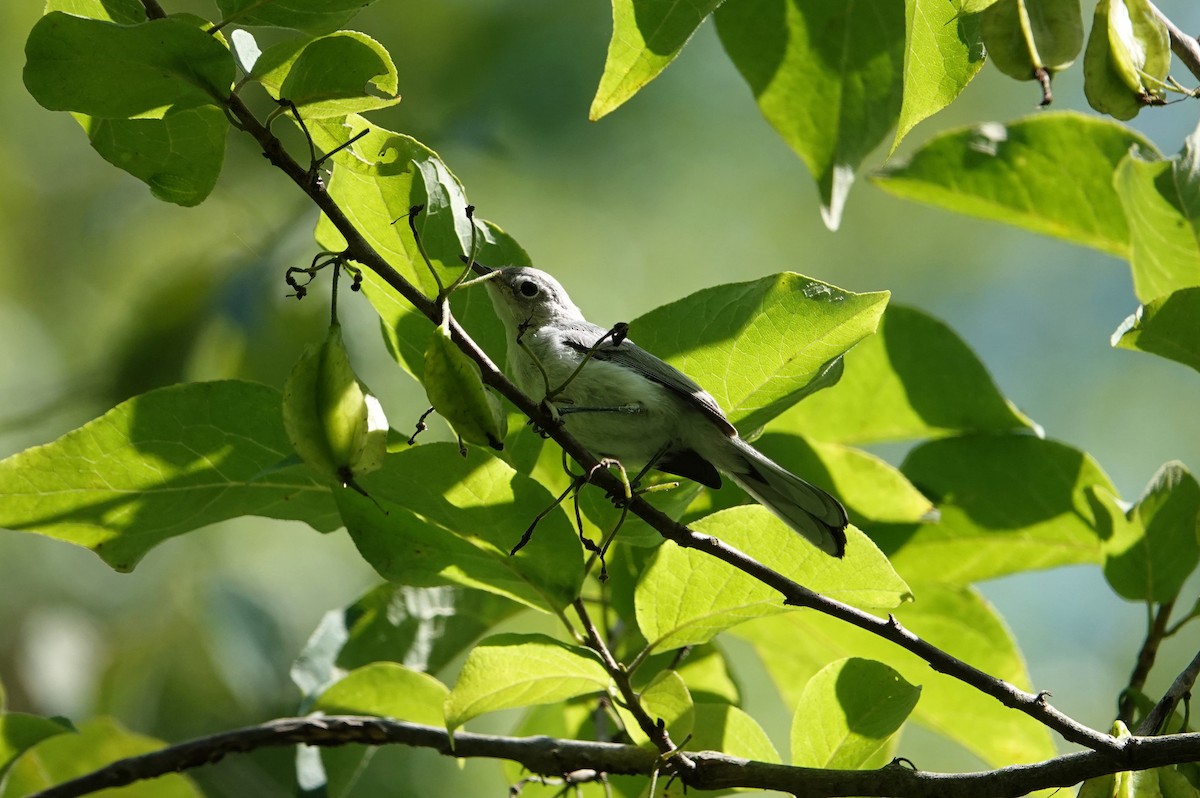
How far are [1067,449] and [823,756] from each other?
42.9 inches

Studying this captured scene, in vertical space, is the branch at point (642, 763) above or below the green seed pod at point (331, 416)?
below

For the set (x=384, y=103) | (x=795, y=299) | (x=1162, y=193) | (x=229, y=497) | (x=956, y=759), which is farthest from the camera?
(x=956, y=759)

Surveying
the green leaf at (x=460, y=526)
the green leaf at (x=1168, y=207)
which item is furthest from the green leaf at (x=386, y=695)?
the green leaf at (x=1168, y=207)

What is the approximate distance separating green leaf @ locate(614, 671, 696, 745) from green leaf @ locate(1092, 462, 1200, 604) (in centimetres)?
114

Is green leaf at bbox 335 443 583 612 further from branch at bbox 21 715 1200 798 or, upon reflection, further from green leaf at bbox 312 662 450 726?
green leaf at bbox 312 662 450 726

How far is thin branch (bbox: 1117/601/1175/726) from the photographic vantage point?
218 centimetres

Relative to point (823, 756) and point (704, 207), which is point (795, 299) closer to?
point (823, 756)

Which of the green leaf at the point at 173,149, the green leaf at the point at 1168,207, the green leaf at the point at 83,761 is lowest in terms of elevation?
the green leaf at the point at 83,761

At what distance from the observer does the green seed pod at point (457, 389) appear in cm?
160

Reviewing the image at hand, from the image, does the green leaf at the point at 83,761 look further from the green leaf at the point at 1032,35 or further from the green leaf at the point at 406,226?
the green leaf at the point at 1032,35

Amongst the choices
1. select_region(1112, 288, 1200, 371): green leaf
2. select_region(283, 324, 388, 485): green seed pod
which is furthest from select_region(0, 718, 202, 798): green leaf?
select_region(1112, 288, 1200, 371): green leaf

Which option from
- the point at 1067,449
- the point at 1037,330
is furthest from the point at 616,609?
the point at 1037,330

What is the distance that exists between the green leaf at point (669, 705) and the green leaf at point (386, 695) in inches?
22.5

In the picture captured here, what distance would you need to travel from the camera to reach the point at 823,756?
206 centimetres
